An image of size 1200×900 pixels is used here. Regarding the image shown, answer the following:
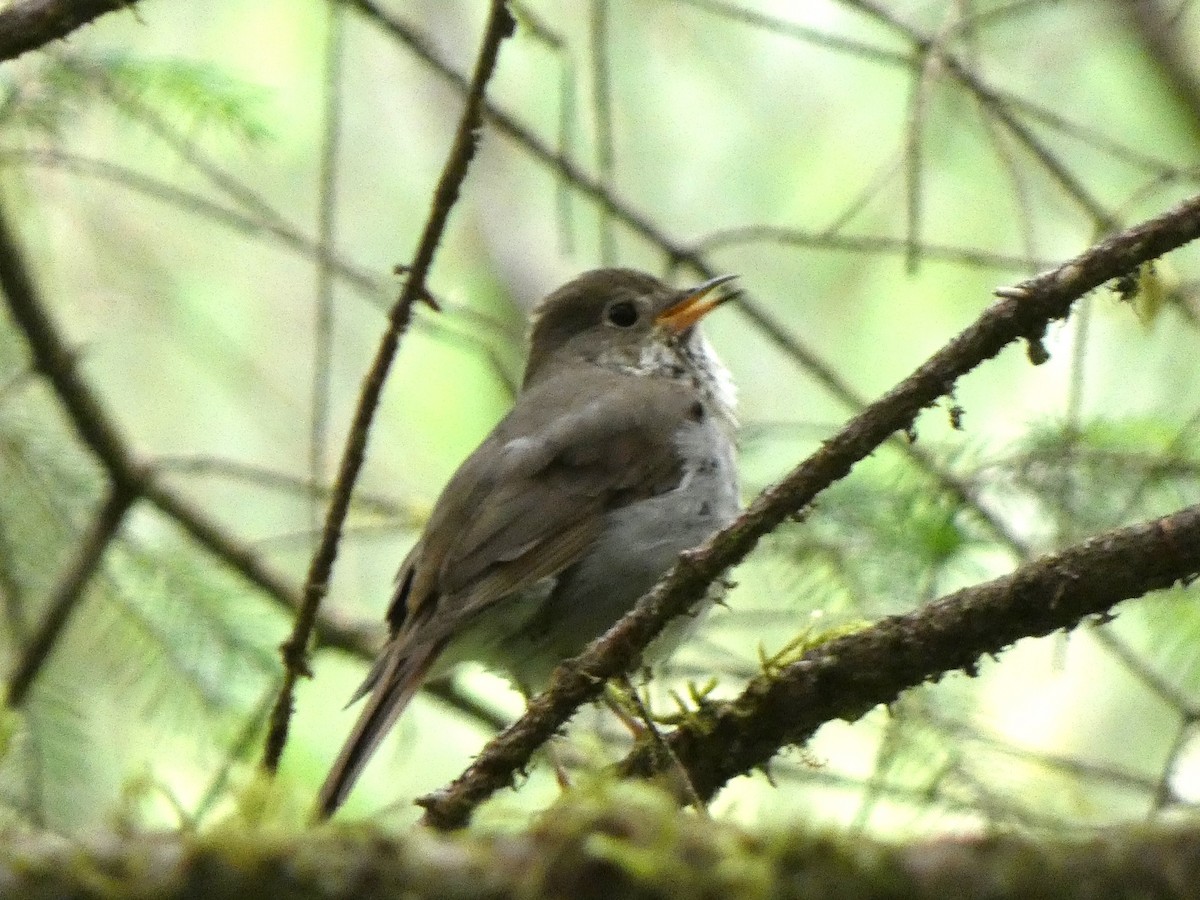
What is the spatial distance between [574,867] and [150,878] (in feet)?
1.19

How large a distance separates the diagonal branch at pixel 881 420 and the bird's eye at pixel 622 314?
321cm

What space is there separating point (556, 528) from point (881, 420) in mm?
2028

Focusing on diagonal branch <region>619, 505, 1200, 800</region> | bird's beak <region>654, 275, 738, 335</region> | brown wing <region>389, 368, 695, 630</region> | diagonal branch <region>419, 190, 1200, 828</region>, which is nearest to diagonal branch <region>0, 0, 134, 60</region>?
diagonal branch <region>419, 190, 1200, 828</region>

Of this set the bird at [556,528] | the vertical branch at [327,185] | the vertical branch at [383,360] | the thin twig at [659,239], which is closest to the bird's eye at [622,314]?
the bird at [556,528]

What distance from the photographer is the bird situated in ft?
13.2

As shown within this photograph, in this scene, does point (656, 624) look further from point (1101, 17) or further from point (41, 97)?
point (1101, 17)

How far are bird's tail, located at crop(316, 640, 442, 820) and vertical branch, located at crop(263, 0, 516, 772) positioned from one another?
6.9 inches

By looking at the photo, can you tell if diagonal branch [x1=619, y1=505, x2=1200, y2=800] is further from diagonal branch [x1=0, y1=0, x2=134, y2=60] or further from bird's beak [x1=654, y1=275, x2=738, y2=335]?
bird's beak [x1=654, y1=275, x2=738, y2=335]

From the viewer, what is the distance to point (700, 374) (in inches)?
205

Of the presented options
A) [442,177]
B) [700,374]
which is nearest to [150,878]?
[442,177]

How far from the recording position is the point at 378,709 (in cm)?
354

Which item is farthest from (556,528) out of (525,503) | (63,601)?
(63,601)

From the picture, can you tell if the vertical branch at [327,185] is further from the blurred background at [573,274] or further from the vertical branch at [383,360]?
the vertical branch at [383,360]

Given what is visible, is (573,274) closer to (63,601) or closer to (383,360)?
(63,601)
